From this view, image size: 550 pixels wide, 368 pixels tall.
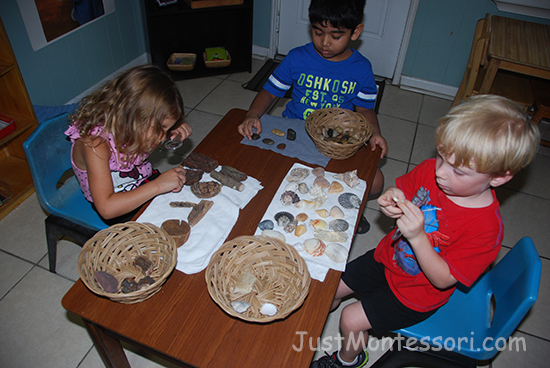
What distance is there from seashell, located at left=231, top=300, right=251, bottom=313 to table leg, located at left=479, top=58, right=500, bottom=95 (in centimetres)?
226

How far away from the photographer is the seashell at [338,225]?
109 cm

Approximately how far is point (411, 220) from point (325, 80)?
0.94 metres

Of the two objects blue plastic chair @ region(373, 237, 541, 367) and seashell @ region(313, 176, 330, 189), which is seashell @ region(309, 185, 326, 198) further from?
blue plastic chair @ region(373, 237, 541, 367)

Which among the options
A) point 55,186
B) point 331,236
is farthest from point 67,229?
point 331,236

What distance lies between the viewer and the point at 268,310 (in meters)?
0.87

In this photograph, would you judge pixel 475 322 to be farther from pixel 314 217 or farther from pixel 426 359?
pixel 314 217

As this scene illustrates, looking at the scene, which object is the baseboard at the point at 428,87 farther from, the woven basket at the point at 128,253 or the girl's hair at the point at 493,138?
the woven basket at the point at 128,253

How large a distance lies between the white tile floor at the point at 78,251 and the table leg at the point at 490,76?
0.46 meters

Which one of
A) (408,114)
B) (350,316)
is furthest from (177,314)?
(408,114)

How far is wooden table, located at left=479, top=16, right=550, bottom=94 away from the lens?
222 centimetres

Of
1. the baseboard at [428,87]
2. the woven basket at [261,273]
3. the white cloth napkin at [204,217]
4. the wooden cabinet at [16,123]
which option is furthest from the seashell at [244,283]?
the baseboard at [428,87]

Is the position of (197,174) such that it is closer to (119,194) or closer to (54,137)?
(119,194)

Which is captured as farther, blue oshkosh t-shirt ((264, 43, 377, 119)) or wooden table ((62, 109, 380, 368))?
blue oshkosh t-shirt ((264, 43, 377, 119))

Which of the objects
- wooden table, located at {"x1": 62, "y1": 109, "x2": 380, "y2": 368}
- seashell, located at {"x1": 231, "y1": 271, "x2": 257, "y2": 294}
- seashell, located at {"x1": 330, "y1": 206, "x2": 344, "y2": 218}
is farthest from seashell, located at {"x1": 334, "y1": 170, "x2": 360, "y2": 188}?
seashell, located at {"x1": 231, "y1": 271, "x2": 257, "y2": 294}
